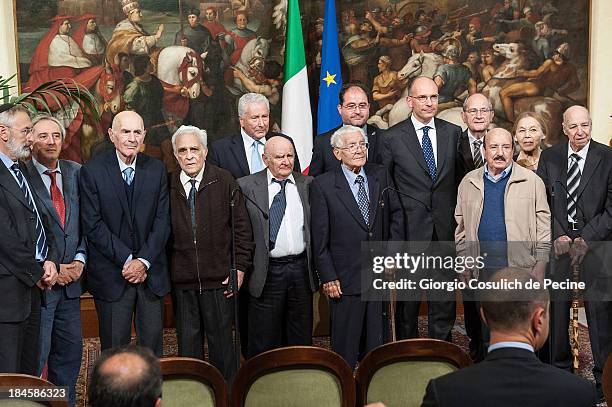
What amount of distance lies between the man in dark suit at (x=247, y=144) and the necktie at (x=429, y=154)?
3.44 ft

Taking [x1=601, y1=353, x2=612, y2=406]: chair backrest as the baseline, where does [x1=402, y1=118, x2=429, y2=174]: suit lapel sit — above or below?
above

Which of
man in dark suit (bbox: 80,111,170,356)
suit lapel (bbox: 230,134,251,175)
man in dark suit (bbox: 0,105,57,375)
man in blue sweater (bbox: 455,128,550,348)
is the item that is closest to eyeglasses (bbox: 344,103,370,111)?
suit lapel (bbox: 230,134,251,175)

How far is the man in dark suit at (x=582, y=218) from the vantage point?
5.73m

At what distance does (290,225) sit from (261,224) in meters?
0.18

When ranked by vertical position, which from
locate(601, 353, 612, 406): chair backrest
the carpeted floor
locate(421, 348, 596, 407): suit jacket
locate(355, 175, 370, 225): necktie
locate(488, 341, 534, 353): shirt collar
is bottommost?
the carpeted floor

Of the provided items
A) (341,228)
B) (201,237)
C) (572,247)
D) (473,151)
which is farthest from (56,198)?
(572,247)

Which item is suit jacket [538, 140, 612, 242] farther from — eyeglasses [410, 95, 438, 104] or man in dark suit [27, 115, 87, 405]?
man in dark suit [27, 115, 87, 405]

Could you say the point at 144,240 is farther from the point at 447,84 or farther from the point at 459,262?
the point at 447,84

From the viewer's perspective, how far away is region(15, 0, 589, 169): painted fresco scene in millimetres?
7668

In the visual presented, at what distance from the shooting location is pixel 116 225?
5.57m

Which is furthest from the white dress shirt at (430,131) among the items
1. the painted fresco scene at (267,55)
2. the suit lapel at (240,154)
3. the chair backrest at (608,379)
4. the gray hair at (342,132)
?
the chair backrest at (608,379)

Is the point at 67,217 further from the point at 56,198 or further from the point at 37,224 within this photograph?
the point at 37,224

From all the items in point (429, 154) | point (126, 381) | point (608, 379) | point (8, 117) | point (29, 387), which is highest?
point (8, 117)

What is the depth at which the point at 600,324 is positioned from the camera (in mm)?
5941
